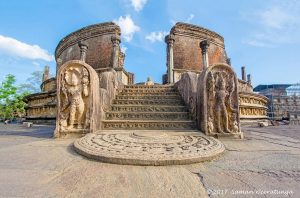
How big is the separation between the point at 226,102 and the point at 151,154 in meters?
2.18

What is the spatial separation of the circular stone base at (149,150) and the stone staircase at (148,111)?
1075 mm

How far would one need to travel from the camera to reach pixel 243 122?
25.5 ft

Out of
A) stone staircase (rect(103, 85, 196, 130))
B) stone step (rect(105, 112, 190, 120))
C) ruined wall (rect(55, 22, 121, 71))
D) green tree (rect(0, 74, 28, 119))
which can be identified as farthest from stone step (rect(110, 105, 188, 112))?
green tree (rect(0, 74, 28, 119))

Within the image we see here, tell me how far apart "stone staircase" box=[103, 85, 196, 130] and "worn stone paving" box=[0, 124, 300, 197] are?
5.82 ft

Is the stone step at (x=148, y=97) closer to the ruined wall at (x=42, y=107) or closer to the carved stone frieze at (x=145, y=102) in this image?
the carved stone frieze at (x=145, y=102)

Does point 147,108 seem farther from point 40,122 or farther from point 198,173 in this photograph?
point 40,122

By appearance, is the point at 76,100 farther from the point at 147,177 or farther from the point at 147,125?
the point at 147,177

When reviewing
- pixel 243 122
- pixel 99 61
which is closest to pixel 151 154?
pixel 243 122

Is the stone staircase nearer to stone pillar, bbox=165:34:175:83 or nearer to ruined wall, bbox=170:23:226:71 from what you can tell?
stone pillar, bbox=165:34:175:83

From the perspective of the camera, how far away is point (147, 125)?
159 inches

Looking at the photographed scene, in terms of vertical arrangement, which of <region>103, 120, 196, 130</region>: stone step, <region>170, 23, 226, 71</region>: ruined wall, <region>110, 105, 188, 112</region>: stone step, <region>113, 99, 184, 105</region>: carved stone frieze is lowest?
<region>103, 120, 196, 130</region>: stone step

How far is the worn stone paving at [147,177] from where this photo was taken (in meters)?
1.35

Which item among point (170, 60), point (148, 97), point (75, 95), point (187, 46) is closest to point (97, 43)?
point (187, 46)

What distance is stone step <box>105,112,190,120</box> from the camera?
14.7ft
